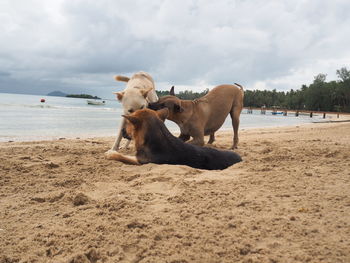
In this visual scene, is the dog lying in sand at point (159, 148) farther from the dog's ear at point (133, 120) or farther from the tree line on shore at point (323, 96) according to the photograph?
the tree line on shore at point (323, 96)

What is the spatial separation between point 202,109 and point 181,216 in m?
4.49

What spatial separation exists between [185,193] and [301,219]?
3.40 ft

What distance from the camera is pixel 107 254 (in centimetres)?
170

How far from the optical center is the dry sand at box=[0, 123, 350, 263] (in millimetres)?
1680

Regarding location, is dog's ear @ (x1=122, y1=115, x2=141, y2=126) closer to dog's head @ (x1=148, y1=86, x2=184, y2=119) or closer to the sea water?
dog's head @ (x1=148, y1=86, x2=184, y2=119)

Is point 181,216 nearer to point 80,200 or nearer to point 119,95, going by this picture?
point 80,200

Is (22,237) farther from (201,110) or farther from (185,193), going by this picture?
(201,110)

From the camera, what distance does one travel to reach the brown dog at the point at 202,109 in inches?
224

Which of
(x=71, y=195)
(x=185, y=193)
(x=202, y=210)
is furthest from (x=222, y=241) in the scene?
(x=71, y=195)

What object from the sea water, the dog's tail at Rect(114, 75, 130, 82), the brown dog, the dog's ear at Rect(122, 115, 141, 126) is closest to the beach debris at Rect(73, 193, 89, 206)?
the dog's ear at Rect(122, 115, 141, 126)

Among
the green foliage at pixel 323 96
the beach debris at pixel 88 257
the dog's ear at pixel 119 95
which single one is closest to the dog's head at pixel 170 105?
the dog's ear at pixel 119 95

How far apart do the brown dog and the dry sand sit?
7.40 feet

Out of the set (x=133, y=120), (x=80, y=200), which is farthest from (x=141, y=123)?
(x=80, y=200)

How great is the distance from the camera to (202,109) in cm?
646
